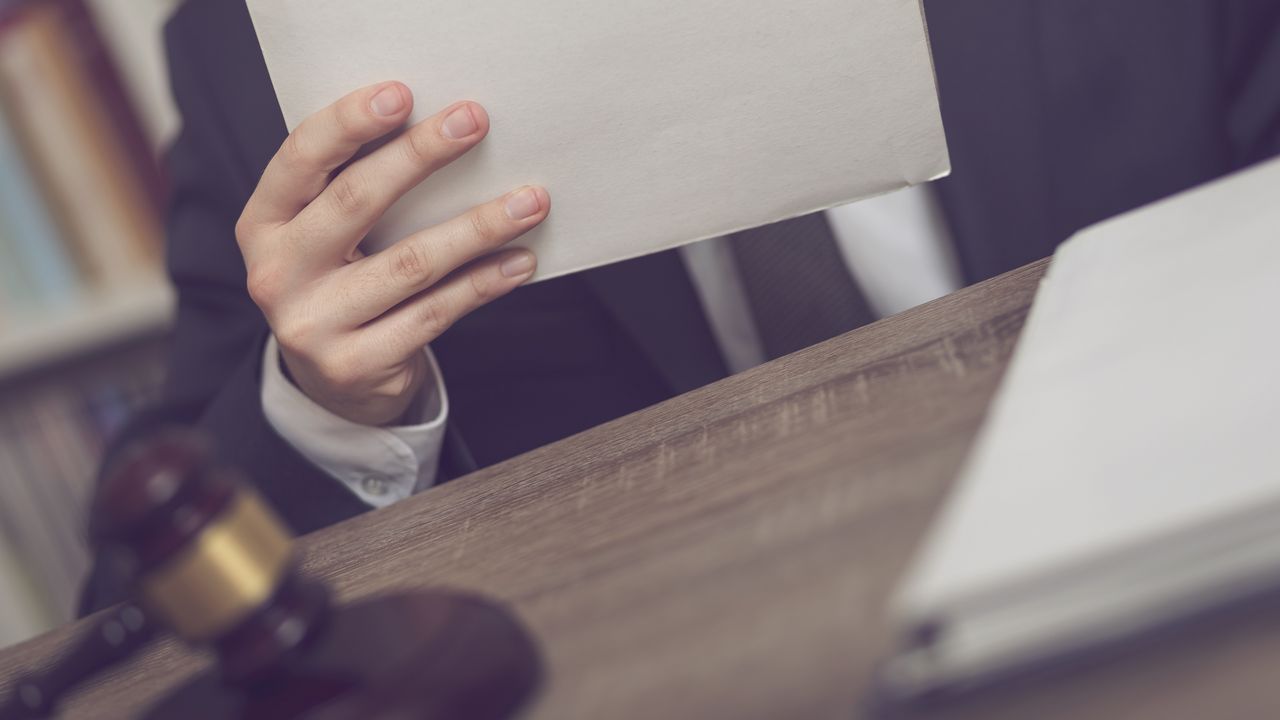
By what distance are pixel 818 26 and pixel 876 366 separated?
0.73 feet

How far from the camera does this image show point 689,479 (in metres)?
0.46

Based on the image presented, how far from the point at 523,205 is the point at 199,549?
0.38 m

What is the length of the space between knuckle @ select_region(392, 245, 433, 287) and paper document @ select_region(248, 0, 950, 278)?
55mm

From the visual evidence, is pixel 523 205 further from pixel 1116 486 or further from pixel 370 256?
pixel 1116 486

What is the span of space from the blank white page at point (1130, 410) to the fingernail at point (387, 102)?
0.38 metres

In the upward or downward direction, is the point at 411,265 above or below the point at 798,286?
above

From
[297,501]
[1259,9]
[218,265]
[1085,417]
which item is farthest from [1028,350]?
[218,265]

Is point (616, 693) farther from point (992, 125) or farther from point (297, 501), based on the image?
point (992, 125)

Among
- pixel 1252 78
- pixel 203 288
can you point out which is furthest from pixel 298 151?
pixel 1252 78

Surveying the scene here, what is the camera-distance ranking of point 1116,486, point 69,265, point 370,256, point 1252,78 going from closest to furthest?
point 1116,486 → point 370,256 → point 1252,78 → point 69,265

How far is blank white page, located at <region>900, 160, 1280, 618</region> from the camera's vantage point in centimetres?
26

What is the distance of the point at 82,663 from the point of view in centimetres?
47

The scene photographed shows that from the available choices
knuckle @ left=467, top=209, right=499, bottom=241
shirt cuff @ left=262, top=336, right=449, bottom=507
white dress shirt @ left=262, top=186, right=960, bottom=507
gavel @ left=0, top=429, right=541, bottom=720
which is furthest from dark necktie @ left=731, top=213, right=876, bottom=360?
gavel @ left=0, top=429, right=541, bottom=720

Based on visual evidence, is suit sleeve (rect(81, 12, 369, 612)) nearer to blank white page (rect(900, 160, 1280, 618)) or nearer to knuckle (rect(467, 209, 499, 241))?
knuckle (rect(467, 209, 499, 241))
